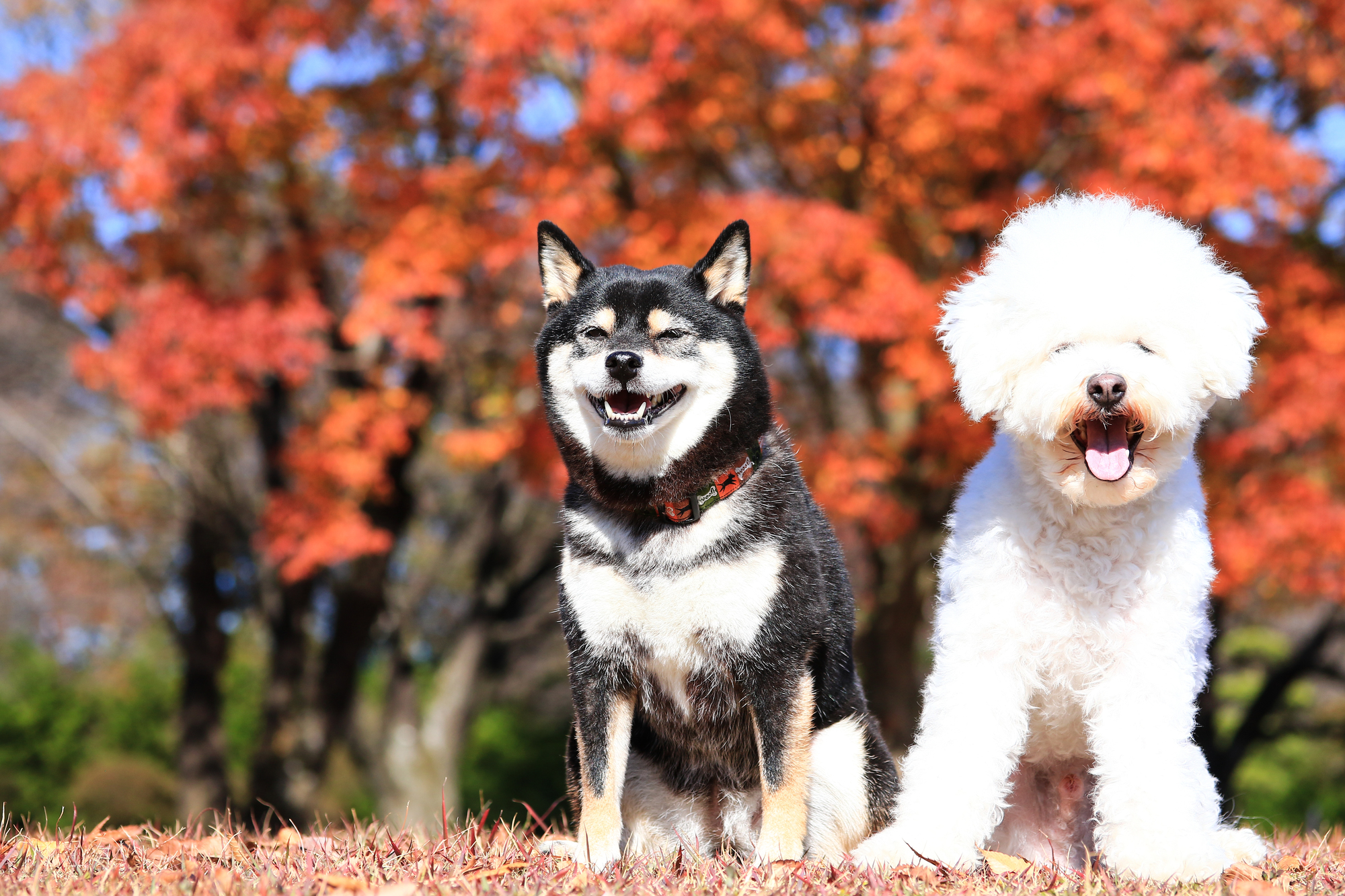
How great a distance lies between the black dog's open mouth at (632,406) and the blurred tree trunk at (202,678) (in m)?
8.65

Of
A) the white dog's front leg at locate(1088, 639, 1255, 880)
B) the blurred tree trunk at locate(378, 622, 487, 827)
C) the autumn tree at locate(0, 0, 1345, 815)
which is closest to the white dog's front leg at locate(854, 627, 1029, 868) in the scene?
the white dog's front leg at locate(1088, 639, 1255, 880)

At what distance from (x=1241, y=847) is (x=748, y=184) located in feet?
22.2

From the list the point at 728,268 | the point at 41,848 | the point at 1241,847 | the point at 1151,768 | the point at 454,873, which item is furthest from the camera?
the point at 728,268

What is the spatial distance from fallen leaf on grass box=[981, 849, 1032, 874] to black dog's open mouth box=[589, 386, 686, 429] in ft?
5.03

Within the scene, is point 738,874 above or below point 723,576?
below

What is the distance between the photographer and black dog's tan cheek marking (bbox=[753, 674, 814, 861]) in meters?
2.91

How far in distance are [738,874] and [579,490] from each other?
1250 millimetres

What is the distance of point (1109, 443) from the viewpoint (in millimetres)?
2805

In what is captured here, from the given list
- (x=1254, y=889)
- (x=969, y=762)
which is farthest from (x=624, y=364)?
(x=1254, y=889)

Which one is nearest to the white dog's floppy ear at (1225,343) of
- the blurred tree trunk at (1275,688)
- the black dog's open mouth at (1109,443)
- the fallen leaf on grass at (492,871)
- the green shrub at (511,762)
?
the black dog's open mouth at (1109,443)

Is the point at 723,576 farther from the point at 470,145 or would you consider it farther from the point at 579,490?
the point at 470,145

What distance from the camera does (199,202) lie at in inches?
361

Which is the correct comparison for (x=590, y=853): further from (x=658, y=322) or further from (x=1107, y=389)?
(x=1107, y=389)

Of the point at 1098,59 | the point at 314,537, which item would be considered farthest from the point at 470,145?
the point at 1098,59
